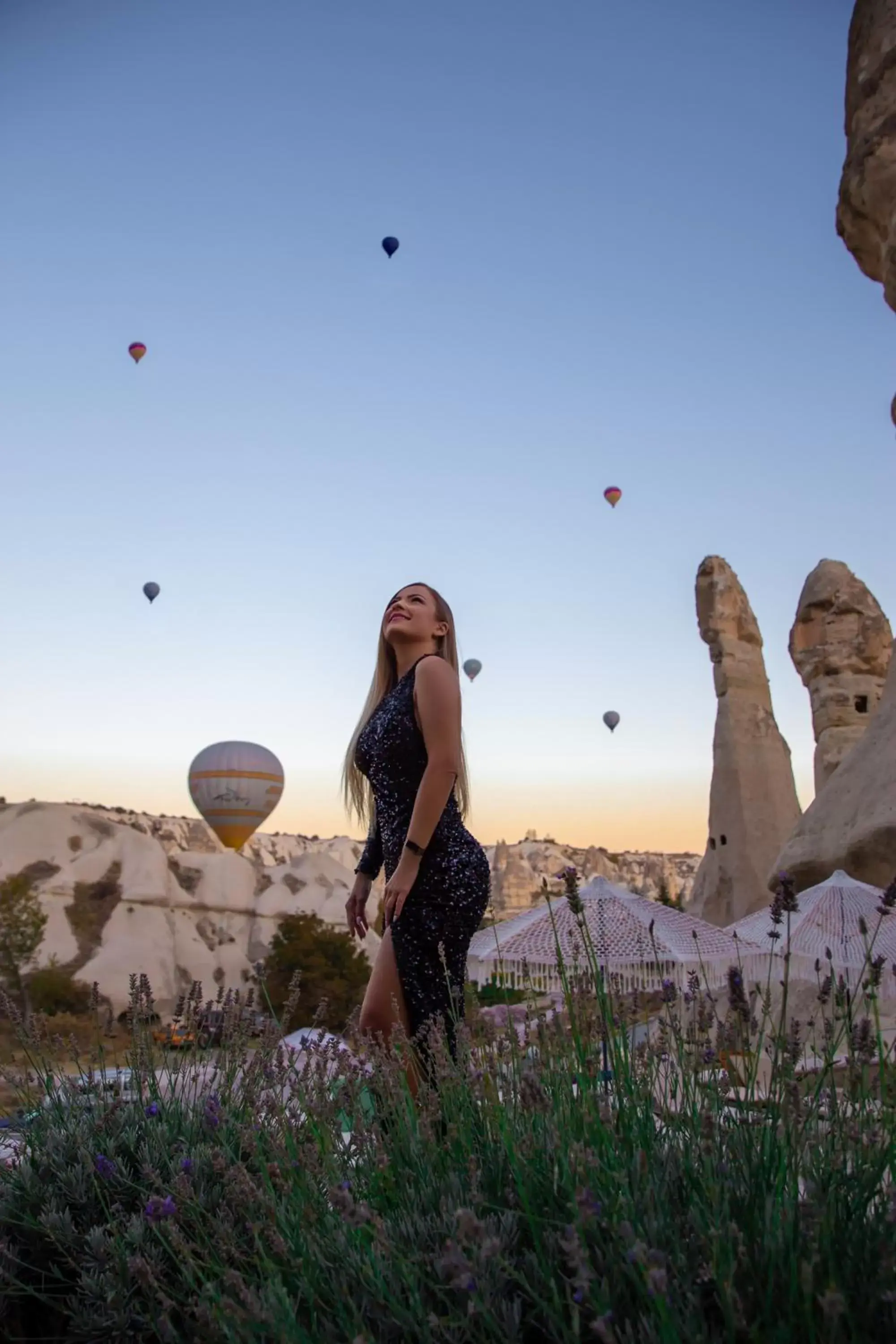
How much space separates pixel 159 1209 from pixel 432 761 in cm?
167

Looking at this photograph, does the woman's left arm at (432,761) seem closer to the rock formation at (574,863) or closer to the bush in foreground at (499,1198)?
the bush in foreground at (499,1198)

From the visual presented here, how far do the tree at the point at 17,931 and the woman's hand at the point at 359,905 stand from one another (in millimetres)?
24484

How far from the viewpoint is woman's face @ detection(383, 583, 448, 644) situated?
3.70 m

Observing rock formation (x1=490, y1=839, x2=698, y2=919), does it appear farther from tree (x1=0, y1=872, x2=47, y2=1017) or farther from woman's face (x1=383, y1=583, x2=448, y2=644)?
woman's face (x1=383, y1=583, x2=448, y2=644)

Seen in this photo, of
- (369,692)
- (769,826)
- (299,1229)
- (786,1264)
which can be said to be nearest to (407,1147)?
(299,1229)

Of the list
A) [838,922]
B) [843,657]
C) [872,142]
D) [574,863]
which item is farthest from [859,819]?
[574,863]

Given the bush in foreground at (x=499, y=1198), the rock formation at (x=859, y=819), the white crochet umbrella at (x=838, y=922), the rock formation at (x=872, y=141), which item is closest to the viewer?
the bush in foreground at (x=499, y=1198)

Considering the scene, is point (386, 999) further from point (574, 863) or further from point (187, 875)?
point (574, 863)

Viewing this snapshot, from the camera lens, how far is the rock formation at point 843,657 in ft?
61.9

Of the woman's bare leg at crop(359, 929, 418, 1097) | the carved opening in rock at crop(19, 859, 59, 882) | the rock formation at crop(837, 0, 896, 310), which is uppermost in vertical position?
the rock formation at crop(837, 0, 896, 310)

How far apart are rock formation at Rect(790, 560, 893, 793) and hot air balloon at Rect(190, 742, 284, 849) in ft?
68.3

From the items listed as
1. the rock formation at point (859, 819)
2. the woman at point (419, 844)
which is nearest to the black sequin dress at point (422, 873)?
the woman at point (419, 844)

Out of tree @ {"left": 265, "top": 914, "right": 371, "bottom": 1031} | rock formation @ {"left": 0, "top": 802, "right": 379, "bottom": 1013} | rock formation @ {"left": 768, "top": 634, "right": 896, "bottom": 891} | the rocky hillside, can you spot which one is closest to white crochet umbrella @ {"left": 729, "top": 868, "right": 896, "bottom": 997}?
rock formation @ {"left": 768, "top": 634, "right": 896, "bottom": 891}

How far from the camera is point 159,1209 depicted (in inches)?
70.5
